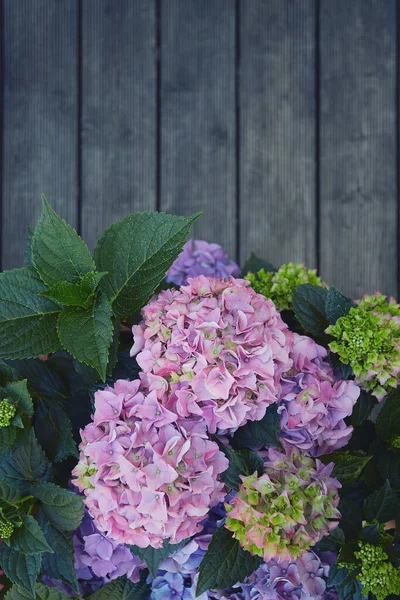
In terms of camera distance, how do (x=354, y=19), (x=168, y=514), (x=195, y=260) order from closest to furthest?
(x=168, y=514) < (x=195, y=260) < (x=354, y=19)

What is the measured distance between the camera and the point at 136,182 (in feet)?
3.99

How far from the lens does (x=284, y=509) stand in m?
0.45

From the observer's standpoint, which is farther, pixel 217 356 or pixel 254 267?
pixel 254 267

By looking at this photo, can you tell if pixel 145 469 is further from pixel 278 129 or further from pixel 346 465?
pixel 278 129

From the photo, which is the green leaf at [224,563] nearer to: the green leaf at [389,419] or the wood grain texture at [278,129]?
the green leaf at [389,419]

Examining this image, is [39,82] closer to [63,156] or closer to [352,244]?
[63,156]

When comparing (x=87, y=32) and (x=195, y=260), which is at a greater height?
(x=87, y=32)

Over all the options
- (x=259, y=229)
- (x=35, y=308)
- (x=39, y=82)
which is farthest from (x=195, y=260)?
(x=39, y=82)

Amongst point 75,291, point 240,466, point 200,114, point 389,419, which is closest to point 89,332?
point 75,291

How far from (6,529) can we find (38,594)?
0.22 ft

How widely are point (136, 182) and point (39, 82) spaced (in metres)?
0.26

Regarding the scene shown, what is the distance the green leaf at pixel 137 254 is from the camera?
504mm

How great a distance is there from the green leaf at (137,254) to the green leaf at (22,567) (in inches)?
7.6

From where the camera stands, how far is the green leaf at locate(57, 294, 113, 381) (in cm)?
47
